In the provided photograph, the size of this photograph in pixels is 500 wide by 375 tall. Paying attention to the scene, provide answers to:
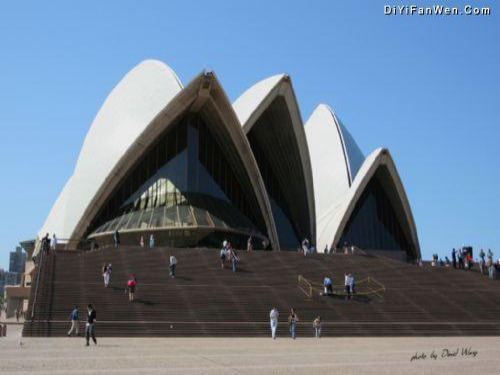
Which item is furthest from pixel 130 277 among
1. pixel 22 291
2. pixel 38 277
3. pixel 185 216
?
pixel 22 291

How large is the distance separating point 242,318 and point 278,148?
22067mm

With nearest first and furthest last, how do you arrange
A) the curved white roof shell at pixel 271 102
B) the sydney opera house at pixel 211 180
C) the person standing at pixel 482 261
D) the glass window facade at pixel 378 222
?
1. the person standing at pixel 482 261
2. the sydney opera house at pixel 211 180
3. the curved white roof shell at pixel 271 102
4. the glass window facade at pixel 378 222

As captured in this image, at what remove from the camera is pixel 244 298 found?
66.3 ft

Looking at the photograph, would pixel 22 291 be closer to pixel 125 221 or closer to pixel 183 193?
pixel 125 221

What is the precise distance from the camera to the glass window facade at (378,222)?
41.9 meters

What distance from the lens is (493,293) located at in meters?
24.3

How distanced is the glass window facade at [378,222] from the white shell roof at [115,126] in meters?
15.4

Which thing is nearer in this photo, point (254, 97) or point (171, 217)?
point (171, 217)

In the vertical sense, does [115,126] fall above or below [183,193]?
above

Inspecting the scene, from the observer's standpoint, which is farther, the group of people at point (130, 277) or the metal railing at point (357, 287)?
the metal railing at point (357, 287)

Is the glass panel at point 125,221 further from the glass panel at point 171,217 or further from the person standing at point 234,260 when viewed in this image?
the person standing at point 234,260

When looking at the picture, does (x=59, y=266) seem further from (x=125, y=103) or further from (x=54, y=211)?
(x=54, y=211)
